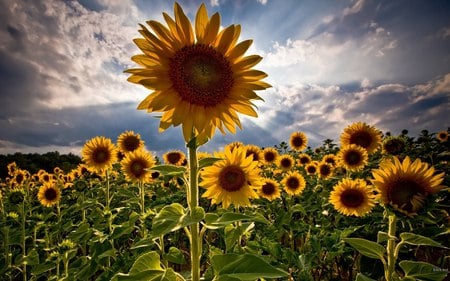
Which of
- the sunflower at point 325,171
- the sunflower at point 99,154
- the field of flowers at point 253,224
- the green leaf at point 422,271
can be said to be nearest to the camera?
the field of flowers at point 253,224

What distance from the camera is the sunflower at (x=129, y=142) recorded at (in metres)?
5.58

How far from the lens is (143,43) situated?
189 cm

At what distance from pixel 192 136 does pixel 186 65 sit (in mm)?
434

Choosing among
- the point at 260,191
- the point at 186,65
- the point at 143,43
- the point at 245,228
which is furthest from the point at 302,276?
the point at 260,191

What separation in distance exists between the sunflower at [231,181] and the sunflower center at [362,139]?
3.71m

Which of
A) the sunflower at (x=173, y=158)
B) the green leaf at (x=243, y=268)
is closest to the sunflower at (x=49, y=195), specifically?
the sunflower at (x=173, y=158)

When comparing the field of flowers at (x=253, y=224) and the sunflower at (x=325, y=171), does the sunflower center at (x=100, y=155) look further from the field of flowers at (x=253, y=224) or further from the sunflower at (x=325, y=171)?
the sunflower at (x=325, y=171)

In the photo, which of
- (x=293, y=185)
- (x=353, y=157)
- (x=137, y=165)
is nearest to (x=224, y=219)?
(x=137, y=165)

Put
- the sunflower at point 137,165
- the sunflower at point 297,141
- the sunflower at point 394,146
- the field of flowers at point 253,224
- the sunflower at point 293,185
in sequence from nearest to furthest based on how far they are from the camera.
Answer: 1. the field of flowers at point 253,224
2. the sunflower at point 137,165
3. the sunflower at point 394,146
4. the sunflower at point 293,185
5. the sunflower at point 297,141

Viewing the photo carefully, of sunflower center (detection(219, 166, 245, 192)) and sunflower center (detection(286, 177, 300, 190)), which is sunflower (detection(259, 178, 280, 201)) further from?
sunflower center (detection(219, 166, 245, 192))

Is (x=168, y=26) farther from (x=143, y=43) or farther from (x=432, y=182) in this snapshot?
(x=432, y=182)

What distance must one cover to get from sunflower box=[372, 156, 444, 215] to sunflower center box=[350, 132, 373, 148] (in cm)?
404

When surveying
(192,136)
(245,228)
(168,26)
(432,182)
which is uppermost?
(168,26)

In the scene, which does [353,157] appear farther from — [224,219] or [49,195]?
[49,195]
